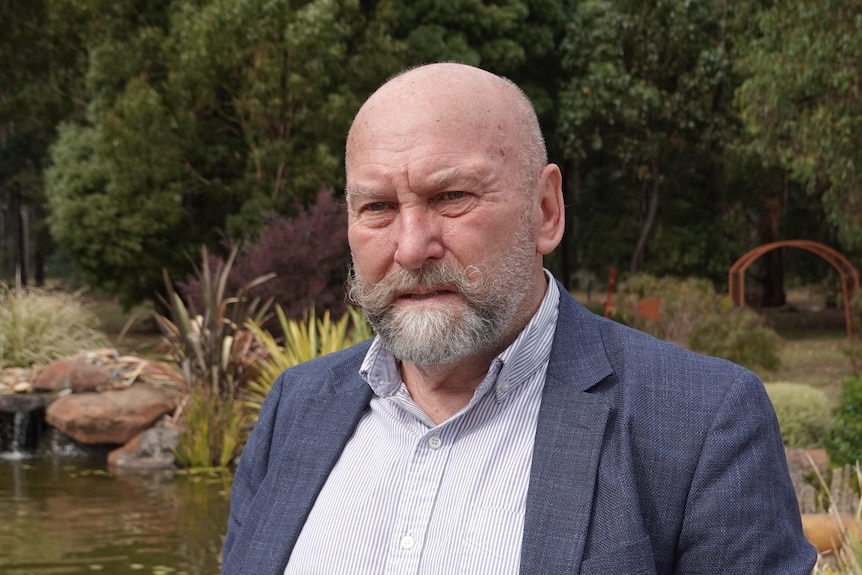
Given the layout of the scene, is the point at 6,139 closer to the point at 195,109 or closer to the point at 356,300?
the point at 195,109

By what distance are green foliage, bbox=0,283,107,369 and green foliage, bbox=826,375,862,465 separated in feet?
32.3

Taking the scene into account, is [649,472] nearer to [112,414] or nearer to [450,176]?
[450,176]

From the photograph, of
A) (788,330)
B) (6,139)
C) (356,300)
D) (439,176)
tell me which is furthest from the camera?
(6,139)

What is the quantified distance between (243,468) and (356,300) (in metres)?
0.46

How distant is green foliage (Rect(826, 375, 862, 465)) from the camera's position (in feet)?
20.8

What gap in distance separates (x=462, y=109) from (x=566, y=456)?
65cm

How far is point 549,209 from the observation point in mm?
2166

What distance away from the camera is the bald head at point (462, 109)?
78.5 inches

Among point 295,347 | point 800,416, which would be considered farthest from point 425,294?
point 800,416

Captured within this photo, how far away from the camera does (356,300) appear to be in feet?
7.39

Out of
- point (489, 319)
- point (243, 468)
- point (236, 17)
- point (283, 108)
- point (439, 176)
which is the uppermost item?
point (236, 17)

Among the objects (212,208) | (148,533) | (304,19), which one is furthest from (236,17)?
(148,533)

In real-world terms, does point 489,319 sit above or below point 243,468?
above

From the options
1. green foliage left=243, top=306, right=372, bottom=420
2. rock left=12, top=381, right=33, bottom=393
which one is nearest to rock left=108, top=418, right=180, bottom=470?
green foliage left=243, top=306, right=372, bottom=420
